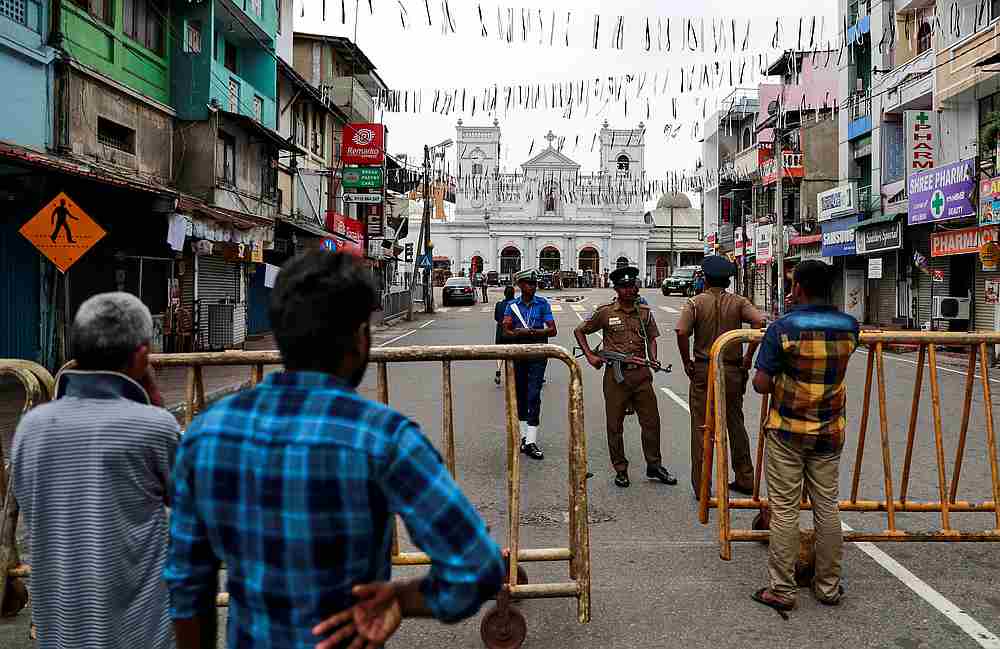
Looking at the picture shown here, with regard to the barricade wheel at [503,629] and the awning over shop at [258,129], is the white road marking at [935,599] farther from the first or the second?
the awning over shop at [258,129]

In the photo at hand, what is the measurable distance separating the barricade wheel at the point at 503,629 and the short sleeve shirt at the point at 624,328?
360cm

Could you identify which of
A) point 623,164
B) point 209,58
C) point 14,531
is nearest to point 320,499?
point 14,531

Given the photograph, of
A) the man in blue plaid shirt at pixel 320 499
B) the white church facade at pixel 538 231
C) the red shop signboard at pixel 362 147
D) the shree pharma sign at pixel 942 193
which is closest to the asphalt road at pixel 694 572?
the man in blue plaid shirt at pixel 320 499

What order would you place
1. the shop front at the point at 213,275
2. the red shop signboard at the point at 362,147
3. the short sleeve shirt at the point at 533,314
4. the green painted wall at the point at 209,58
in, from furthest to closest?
1. the red shop signboard at the point at 362,147
2. the green painted wall at the point at 209,58
3. the shop front at the point at 213,275
4. the short sleeve shirt at the point at 533,314

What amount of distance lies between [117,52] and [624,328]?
1404cm

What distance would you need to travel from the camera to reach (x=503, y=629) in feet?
12.1

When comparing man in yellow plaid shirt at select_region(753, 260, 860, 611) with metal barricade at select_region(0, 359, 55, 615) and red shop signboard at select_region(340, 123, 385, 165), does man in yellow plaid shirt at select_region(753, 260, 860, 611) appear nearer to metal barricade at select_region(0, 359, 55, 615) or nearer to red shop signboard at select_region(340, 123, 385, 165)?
metal barricade at select_region(0, 359, 55, 615)

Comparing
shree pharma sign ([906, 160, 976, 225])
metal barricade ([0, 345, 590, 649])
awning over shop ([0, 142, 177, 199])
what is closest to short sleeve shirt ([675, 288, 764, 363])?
metal barricade ([0, 345, 590, 649])

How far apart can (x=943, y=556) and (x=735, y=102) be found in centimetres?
4973

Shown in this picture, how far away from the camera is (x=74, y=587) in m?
2.47

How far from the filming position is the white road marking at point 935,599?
151 inches

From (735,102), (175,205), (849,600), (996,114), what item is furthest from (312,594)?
(735,102)

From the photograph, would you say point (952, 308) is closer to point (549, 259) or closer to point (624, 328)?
point (624, 328)

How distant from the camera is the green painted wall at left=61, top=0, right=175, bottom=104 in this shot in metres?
14.8
